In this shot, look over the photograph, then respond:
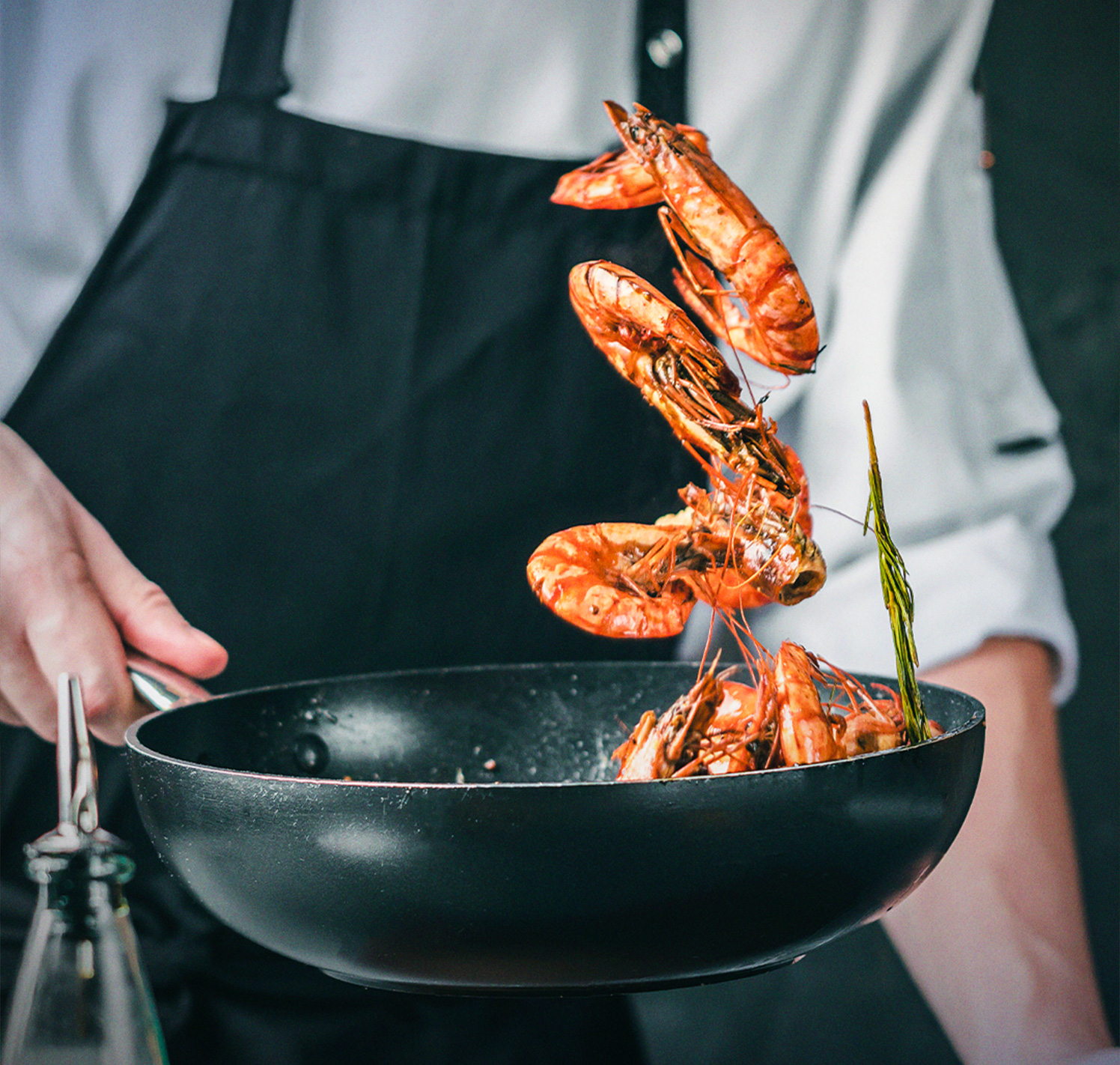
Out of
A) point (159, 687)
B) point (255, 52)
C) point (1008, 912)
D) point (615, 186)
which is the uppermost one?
point (255, 52)

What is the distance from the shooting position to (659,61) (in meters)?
1.01

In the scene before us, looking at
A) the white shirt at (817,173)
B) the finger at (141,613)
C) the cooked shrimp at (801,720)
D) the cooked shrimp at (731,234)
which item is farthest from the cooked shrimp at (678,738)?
the white shirt at (817,173)

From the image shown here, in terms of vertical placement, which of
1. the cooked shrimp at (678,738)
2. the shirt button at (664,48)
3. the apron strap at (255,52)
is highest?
the shirt button at (664,48)

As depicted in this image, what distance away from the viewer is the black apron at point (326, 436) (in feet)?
2.90

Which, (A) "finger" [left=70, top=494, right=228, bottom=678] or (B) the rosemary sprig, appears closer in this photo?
(B) the rosemary sprig

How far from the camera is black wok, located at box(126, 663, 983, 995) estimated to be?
361mm

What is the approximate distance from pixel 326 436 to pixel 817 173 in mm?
588

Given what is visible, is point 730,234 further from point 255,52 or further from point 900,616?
point 255,52

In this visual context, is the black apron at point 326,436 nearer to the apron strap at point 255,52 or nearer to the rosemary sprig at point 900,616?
the apron strap at point 255,52

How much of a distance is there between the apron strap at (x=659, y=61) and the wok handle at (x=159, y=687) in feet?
2.30

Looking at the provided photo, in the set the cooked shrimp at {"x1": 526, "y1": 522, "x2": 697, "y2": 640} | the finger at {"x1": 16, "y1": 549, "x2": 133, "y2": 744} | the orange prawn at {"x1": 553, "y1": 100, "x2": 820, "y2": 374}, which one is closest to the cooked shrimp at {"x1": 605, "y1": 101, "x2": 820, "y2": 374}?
the orange prawn at {"x1": 553, "y1": 100, "x2": 820, "y2": 374}

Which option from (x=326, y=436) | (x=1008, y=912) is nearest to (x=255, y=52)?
(x=326, y=436)

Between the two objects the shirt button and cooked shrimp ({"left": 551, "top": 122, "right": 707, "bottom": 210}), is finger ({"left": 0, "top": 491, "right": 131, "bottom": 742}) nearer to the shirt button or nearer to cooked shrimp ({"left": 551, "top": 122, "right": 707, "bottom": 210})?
cooked shrimp ({"left": 551, "top": 122, "right": 707, "bottom": 210})

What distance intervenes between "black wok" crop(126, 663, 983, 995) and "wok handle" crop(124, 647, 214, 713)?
0.20 meters
